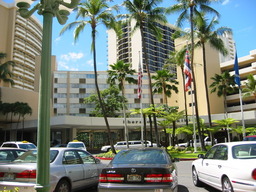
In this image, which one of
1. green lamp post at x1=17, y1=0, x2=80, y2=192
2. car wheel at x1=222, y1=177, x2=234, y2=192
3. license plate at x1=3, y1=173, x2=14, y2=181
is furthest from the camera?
license plate at x1=3, y1=173, x2=14, y2=181

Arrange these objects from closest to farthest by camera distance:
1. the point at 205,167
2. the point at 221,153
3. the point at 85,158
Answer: the point at 221,153 < the point at 205,167 < the point at 85,158

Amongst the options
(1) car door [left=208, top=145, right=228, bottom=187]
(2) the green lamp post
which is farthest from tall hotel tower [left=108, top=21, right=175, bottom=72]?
(2) the green lamp post

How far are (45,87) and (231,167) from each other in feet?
15.6

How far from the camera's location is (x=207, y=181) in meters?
7.79

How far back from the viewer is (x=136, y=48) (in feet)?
307

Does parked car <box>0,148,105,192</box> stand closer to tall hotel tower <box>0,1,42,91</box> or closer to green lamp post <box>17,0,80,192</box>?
green lamp post <box>17,0,80,192</box>

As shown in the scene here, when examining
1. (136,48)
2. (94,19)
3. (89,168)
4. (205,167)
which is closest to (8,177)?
(89,168)

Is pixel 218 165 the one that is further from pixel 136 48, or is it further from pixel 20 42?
pixel 20 42

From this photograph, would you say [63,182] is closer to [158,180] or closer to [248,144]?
[158,180]

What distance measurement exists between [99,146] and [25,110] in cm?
1430

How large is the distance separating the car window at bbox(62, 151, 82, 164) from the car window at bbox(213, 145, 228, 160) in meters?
4.05

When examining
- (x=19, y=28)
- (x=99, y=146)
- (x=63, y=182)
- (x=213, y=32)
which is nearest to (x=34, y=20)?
(x=19, y=28)

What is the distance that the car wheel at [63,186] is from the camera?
674cm

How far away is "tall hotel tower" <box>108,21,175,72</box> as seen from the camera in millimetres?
94438
